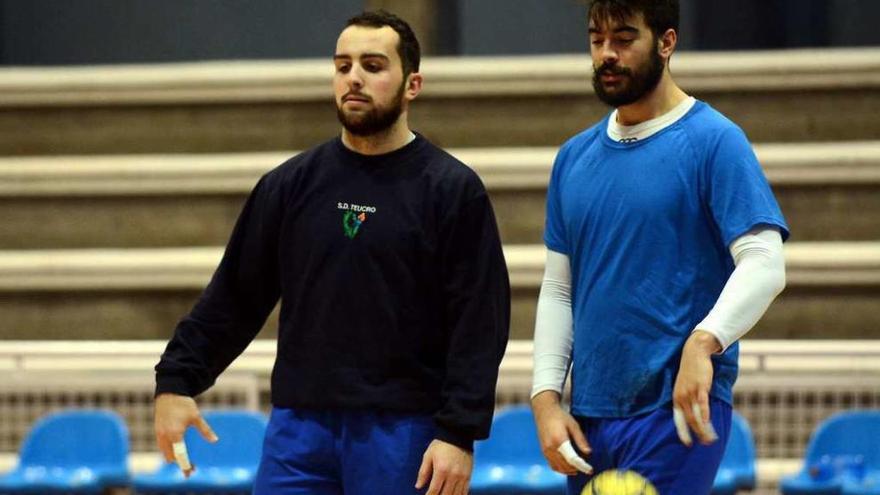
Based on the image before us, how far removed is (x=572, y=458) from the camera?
2434mm

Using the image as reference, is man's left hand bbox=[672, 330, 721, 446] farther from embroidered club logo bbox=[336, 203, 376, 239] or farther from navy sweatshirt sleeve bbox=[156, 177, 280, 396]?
navy sweatshirt sleeve bbox=[156, 177, 280, 396]

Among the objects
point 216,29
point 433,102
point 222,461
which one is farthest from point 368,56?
point 216,29

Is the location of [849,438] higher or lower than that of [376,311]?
lower

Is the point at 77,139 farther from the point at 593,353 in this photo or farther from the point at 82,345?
the point at 593,353

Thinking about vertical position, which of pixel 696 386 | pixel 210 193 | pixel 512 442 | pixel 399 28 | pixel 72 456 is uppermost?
pixel 399 28

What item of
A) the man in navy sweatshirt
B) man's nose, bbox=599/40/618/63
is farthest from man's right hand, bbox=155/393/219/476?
man's nose, bbox=599/40/618/63

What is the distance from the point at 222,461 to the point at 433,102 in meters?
2.27

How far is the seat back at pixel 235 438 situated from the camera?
5.09 m

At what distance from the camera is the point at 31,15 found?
856 centimetres

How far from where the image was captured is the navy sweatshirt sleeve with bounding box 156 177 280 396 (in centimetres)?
273

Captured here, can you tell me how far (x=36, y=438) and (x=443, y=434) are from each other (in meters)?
3.17

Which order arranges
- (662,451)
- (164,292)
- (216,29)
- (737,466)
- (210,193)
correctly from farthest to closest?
(216,29), (210,193), (164,292), (737,466), (662,451)

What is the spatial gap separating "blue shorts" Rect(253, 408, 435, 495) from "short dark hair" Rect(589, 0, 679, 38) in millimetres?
816

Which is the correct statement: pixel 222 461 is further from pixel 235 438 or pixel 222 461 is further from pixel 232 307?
pixel 232 307
